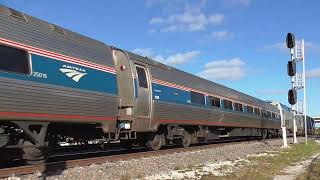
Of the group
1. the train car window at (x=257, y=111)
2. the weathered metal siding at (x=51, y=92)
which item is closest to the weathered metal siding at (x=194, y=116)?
the weathered metal siding at (x=51, y=92)

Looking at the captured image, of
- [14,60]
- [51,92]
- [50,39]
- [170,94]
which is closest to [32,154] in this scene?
[51,92]

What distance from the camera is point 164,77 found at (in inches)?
774

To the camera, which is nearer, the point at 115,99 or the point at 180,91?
the point at 115,99

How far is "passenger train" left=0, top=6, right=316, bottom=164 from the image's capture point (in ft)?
36.0

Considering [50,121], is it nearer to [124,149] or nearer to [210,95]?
[124,149]

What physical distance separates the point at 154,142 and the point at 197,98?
5.36 metres

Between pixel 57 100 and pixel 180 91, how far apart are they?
969cm

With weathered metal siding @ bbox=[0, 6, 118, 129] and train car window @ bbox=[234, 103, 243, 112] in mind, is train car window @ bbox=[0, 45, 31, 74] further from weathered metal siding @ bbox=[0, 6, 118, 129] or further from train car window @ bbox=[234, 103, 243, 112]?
train car window @ bbox=[234, 103, 243, 112]

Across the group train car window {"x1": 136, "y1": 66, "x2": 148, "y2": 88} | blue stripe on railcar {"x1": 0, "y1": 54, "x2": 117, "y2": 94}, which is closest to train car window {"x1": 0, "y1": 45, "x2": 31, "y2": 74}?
blue stripe on railcar {"x1": 0, "y1": 54, "x2": 117, "y2": 94}

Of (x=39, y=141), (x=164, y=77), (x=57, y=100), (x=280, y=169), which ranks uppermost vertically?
(x=164, y=77)

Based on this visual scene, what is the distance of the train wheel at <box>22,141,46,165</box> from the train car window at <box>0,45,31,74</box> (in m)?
1.79

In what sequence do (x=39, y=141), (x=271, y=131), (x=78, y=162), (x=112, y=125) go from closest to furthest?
(x=39, y=141) < (x=78, y=162) < (x=112, y=125) < (x=271, y=131)

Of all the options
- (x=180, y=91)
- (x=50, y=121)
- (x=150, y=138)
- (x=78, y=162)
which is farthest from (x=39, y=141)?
(x=180, y=91)

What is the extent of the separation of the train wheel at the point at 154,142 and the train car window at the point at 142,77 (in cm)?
228
